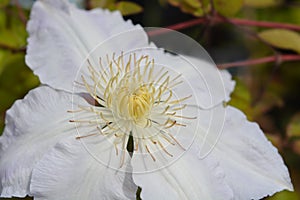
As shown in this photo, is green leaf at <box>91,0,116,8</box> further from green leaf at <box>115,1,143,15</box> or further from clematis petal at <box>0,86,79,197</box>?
clematis petal at <box>0,86,79,197</box>

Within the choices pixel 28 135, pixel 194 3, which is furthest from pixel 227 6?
pixel 28 135

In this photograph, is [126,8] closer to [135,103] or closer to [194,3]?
[194,3]

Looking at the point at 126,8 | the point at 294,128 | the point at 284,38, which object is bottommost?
the point at 294,128

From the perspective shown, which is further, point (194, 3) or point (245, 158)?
point (194, 3)

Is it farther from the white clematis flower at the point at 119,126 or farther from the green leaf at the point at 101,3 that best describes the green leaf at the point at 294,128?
the green leaf at the point at 101,3

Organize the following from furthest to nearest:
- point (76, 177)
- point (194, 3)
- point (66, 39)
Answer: point (194, 3), point (66, 39), point (76, 177)

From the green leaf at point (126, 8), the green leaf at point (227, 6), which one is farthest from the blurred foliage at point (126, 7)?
the green leaf at point (227, 6)

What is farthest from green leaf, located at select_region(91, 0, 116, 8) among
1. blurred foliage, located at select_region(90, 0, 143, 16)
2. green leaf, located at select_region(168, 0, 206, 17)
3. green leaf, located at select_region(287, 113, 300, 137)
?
green leaf, located at select_region(287, 113, 300, 137)
